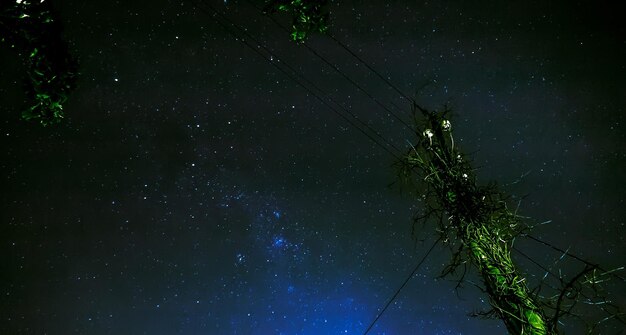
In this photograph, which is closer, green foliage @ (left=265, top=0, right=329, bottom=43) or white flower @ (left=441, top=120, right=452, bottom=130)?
green foliage @ (left=265, top=0, right=329, bottom=43)

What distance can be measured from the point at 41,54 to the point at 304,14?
1524mm

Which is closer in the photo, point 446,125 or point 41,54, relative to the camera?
point 41,54

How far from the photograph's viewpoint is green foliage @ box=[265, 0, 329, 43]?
8.69 ft

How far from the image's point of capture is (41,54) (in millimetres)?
2539

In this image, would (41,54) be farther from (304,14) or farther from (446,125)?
(446,125)

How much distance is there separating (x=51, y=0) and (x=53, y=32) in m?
0.17

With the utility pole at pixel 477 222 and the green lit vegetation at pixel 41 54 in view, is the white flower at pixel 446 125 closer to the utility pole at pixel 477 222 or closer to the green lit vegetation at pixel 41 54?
the utility pole at pixel 477 222

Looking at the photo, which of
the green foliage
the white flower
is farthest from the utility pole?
the green foliage

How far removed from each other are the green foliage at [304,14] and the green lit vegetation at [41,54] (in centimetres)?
123

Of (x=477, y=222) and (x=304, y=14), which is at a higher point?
(x=304, y=14)

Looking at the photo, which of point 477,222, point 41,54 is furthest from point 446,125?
point 41,54

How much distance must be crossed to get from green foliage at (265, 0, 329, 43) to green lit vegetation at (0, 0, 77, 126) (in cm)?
123

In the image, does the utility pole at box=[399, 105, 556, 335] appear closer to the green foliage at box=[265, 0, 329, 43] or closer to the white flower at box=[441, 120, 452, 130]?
the white flower at box=[441, 120, 452, 130]

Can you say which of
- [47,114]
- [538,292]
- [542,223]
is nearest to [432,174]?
[542,223]
